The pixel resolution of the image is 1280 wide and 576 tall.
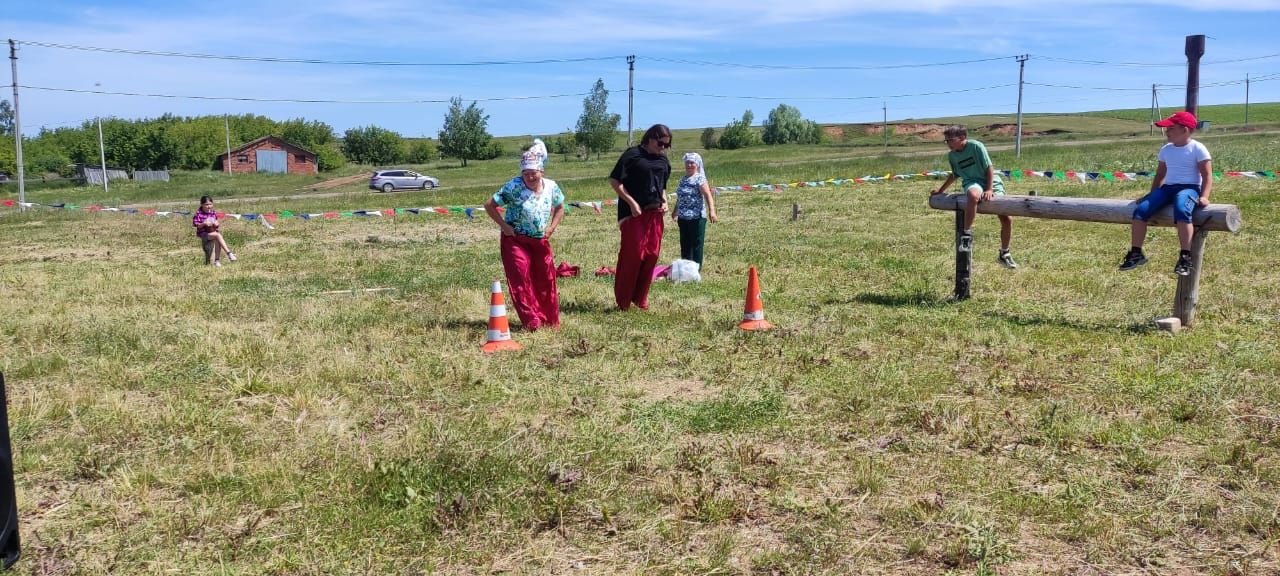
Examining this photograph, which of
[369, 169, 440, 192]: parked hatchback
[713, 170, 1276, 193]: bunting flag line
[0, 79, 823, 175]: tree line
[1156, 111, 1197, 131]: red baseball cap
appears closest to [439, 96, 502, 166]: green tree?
[0, 79, 823, 175]: tree line

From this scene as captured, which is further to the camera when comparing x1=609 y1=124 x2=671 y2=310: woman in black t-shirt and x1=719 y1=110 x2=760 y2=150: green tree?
x1=719 y1=110 x2=760 y2=150: green tree

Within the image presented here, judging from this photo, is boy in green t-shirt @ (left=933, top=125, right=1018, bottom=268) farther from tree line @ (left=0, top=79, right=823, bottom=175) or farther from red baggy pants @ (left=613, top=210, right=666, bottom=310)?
tree line @ (left=0, top=79, right=823, bottom=175)

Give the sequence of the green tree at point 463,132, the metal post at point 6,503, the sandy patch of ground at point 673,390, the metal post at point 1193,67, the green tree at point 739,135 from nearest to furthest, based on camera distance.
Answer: the metal post at point 6,503 < the sandy patch of ground at point 673,390 < the metal post at point 1193,67 < the green tree at point 463,132 < the green tree at point 739,135

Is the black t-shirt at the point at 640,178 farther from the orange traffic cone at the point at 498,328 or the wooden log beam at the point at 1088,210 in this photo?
the wooden log beam at the point at 1088,210

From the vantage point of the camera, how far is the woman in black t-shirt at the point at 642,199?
353 inches

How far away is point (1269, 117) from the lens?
111 metres

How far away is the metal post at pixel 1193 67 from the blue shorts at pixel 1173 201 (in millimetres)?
4944

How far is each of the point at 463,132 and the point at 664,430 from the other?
84.5 meters

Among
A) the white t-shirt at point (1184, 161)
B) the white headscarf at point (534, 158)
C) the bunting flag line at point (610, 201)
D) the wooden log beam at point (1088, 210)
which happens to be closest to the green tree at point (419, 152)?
the bunting flag line at point (610, 201)

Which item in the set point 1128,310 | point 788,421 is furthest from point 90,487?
point 1128,310

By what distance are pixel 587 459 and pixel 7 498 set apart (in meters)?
2.49

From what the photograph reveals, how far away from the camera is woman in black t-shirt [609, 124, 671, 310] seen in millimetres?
8961

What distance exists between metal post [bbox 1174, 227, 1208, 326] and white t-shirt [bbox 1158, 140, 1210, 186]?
0.43m

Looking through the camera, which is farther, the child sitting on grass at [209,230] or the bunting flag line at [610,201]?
the bunting flag line at [610,201]
